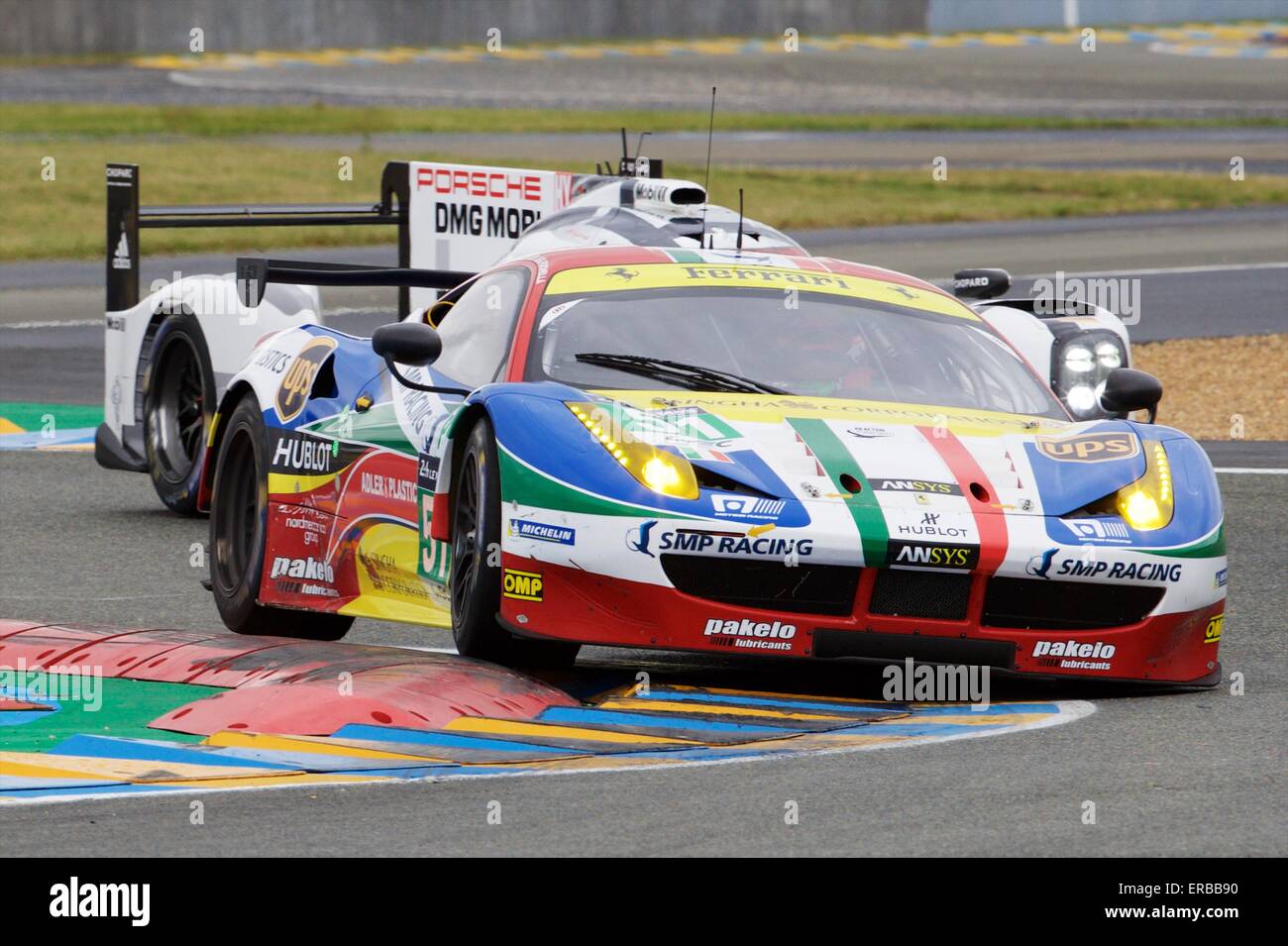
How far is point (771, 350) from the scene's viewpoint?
25.9 feet

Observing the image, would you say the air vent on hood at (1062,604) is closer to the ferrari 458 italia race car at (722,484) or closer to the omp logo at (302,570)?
the ferrari 458 italia race car at (722,484)

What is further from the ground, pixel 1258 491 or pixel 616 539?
pixel 616 539

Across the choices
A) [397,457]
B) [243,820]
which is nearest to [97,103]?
[397,457]

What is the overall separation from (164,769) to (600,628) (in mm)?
1347

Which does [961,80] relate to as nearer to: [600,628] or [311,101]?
[311,101]

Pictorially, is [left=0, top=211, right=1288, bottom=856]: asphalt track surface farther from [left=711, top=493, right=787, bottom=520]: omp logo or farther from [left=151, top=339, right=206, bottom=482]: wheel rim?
[left=151, top=339, right=206, bottom=482]: wheel rim

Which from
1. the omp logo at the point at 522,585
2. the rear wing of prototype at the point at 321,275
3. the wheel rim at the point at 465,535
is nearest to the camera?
the omp logo at the point at 522,585

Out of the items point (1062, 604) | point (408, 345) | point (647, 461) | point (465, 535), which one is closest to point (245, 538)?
point (408, 345)

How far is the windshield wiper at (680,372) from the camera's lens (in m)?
7.63

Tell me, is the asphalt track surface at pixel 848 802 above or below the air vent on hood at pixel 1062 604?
below
